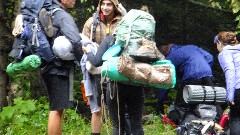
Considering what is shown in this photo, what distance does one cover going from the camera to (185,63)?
7719 mm

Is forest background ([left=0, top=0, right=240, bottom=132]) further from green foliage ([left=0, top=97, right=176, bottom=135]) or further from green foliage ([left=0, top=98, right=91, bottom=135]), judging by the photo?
green foliage ([left=0, top=98, right=91, bottom=135])

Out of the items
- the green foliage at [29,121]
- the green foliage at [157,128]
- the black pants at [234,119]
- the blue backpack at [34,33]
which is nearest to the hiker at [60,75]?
the blue backpack at [34,33]

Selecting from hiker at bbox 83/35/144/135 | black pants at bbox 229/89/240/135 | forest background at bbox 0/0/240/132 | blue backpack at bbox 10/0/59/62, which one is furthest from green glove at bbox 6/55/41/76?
forest background at bbox 0/0/240/132

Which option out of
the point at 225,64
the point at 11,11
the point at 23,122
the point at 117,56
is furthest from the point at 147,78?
the point at 11,11

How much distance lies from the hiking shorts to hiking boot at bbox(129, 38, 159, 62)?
0.91 meters

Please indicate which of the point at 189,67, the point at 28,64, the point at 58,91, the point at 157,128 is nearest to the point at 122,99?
the point at 58,91

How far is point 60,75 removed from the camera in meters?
5.14

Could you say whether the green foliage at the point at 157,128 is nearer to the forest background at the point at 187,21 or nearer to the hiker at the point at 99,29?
the forest background at the point at 187,21

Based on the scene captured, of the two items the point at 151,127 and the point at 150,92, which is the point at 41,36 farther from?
the point at 150,92

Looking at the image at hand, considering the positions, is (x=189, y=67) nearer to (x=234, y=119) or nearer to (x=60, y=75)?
(x=234, y=119)

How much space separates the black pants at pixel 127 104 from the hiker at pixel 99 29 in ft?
2.06

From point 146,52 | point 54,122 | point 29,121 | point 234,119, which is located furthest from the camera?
point 29,121

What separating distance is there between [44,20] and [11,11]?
368 centimetres

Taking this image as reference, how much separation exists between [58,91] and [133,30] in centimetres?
106
